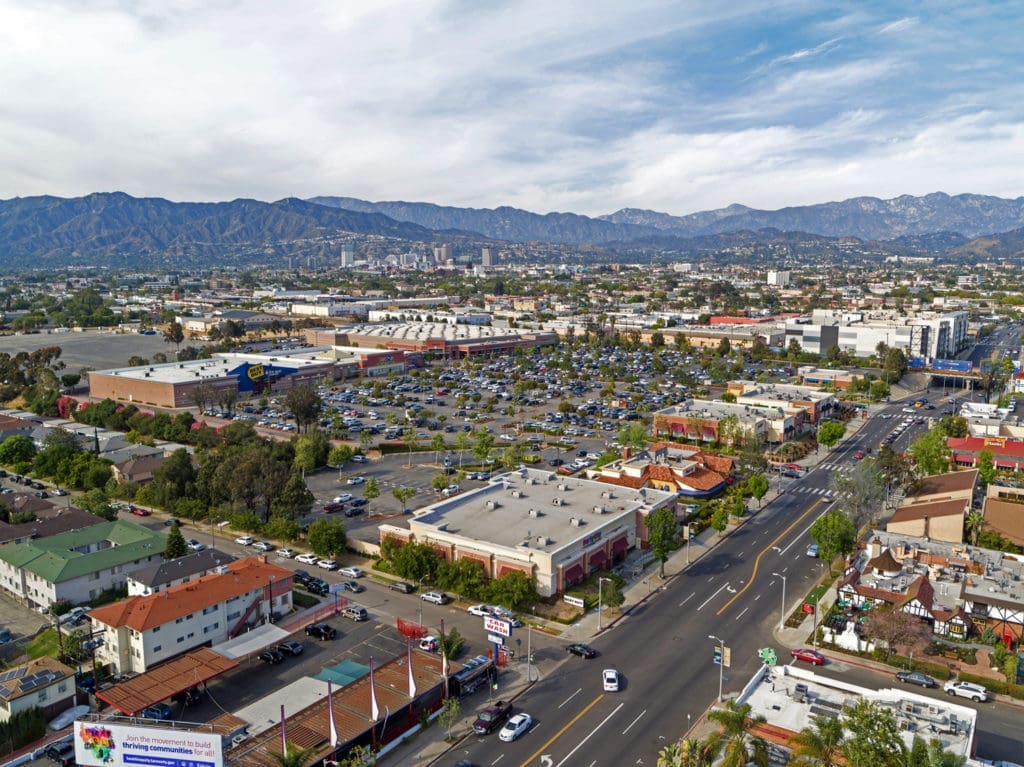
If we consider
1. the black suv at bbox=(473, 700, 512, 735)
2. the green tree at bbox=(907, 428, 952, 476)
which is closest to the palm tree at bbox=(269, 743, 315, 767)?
the black suv at bbox=(473, 700, 512, 735)

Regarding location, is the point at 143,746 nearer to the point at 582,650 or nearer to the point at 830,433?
the point at 582,650

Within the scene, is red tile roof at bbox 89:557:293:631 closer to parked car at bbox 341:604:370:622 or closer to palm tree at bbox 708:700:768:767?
parked car at bbox 341:604:370:622

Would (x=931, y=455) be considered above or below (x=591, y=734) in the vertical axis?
above

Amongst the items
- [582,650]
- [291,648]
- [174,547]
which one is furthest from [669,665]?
[174,547]

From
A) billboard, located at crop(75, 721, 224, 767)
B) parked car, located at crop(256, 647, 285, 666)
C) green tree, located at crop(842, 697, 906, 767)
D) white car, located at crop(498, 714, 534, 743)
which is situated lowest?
parked car, located at crop(256, 647, 285, 666)

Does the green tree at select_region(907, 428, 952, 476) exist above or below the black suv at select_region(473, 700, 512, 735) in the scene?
above

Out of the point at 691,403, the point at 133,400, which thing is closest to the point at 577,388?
the point at 691,403
